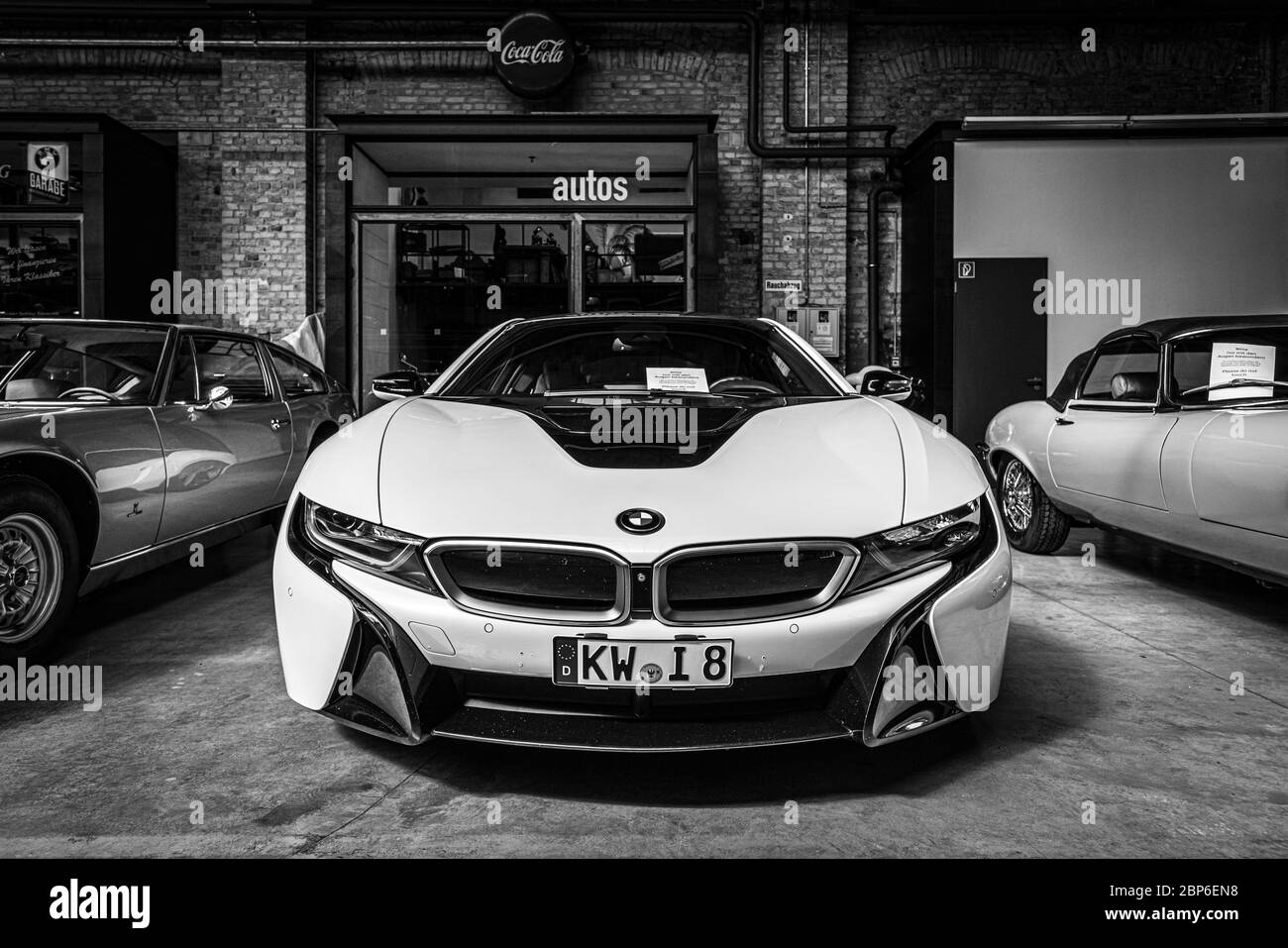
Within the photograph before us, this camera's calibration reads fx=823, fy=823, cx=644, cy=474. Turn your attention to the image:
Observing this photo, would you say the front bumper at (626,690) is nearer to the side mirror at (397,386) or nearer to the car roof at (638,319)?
the side mirror at (397,386)

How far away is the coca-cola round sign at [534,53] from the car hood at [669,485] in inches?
299

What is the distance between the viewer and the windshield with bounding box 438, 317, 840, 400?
2.98 metres

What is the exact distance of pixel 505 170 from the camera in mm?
9141

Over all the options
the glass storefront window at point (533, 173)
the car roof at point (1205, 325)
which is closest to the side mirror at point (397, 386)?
the car roof at point (1205, 325)

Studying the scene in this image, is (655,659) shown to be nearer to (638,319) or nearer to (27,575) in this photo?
(638,319)

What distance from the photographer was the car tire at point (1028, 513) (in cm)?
485

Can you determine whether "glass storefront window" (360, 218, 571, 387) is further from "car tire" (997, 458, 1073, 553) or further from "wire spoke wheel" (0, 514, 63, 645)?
"wire spoke wheel" (0, 514, 63, 645)

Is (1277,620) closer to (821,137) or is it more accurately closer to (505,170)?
(821,137)

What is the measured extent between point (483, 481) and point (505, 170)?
8062 millimetres

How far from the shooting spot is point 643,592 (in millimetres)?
1717

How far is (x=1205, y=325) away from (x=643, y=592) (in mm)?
3421

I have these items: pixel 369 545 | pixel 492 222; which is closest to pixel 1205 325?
pixel 369 545

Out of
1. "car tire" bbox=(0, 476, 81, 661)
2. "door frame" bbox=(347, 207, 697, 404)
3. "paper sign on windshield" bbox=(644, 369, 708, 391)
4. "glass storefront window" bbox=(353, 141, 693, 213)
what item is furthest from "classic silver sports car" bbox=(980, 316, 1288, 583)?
"glass storefront window" bbox=(353, 141, 693, 213)
